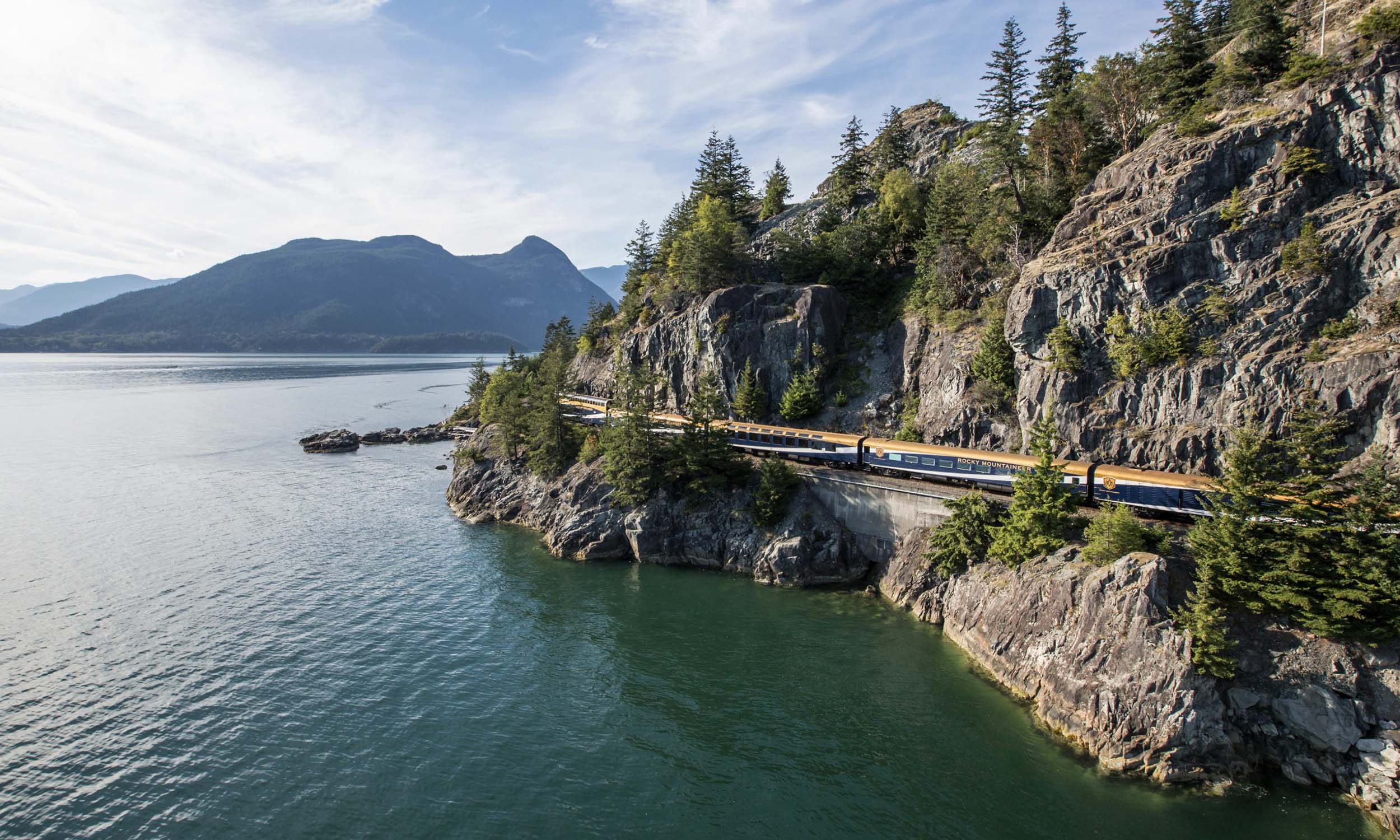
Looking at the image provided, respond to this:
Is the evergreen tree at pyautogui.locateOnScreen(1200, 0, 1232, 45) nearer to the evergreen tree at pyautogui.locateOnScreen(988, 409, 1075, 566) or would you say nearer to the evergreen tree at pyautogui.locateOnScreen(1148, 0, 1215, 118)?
the evergreen tree at pyautogui.locateOnScreen(1148, 0, 1215, 118)

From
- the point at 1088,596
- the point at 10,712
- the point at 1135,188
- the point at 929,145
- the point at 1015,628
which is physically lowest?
the point at 10,712

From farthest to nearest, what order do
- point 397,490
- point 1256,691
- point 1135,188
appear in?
point 397,490 < point 1135,188 < point 1256,691

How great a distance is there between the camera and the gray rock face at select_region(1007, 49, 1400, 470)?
35094mm

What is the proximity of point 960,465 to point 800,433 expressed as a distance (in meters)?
14.3

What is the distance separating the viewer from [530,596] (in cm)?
4834

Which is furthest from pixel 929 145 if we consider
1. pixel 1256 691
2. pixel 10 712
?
pixel 10 712

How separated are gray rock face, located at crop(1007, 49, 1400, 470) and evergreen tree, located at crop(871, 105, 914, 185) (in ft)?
138

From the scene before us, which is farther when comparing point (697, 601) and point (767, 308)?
point (767, 308)

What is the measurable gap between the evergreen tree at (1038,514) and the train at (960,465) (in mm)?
921

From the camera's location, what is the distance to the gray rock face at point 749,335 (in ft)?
213

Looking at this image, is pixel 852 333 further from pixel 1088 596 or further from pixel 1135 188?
pixel 1088 596

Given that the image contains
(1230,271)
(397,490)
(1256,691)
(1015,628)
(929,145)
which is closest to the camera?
(1256,691)

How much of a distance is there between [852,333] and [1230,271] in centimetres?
3226

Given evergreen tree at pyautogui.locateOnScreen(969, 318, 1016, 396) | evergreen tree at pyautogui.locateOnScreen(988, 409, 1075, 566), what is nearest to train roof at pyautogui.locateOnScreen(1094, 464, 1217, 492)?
evergreen tree at pyautogui.locateOnScreen(988, 409, 1075, 566)
